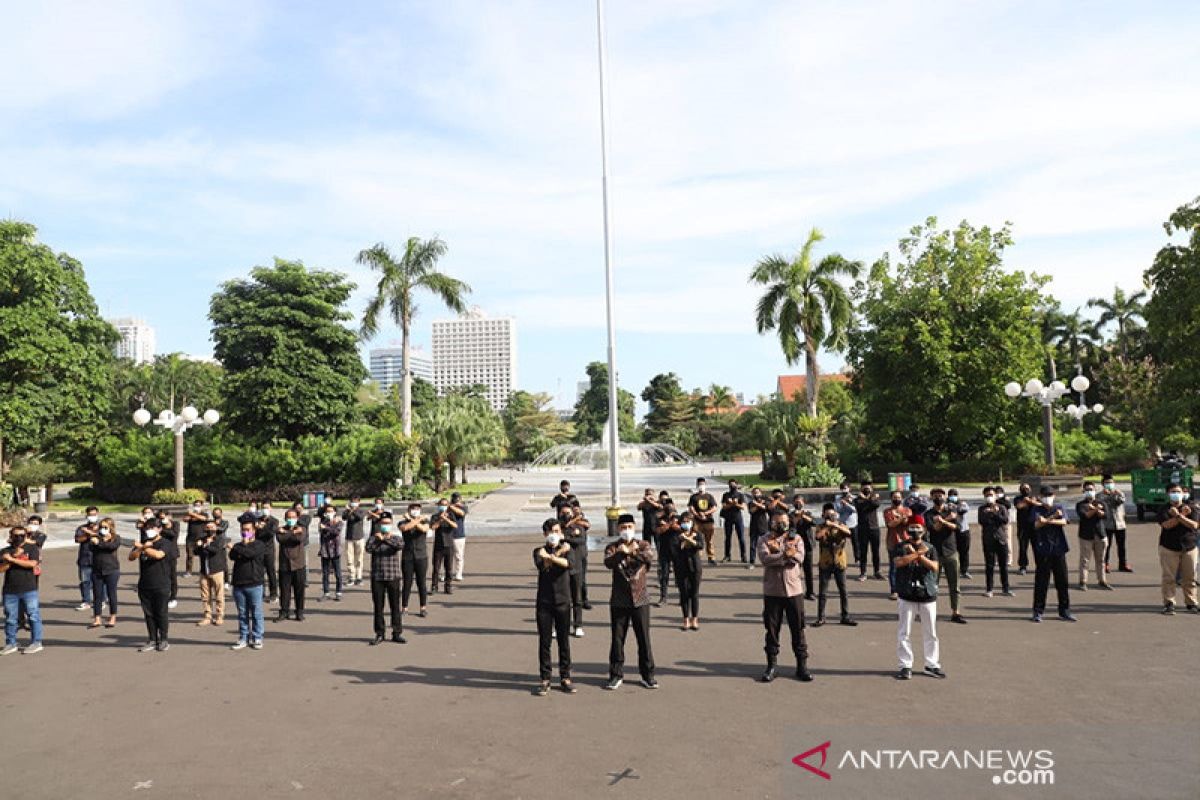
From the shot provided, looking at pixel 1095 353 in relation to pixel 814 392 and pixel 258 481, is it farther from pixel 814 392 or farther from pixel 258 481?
pixel 258 481

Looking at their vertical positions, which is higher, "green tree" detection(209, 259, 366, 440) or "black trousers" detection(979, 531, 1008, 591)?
"green tree" detection(209, 259, 366, 440)

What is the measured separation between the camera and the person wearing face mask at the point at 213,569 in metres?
12.7

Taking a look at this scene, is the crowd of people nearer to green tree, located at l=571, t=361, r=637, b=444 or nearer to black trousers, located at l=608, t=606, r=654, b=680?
black trousers, located at l=608, t=606, r=654, b=680

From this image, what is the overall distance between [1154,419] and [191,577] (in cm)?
3000

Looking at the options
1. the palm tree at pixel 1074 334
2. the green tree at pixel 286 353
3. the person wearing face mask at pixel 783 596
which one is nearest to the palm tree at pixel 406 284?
the green tree at pixel 286 353

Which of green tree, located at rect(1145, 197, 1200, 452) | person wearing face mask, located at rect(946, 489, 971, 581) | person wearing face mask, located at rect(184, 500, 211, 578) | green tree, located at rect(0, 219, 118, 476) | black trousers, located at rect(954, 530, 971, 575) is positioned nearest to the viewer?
person wearing face mask, located at rect(946, 489, 971, 581)

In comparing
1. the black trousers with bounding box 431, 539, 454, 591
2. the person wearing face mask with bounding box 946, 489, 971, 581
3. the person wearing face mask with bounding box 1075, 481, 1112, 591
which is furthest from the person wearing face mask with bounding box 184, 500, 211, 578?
the person wearing face mask with bounding box 1075, 481, 1112, 591

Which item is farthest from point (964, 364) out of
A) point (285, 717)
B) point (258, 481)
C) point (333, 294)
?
point (285, 717)

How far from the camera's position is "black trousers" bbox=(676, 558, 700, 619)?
11.5 meters

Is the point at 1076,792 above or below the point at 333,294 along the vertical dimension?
below

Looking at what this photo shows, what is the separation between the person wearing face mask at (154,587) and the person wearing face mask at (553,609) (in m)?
5.66

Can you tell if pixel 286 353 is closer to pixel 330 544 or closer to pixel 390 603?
pixel 330 544

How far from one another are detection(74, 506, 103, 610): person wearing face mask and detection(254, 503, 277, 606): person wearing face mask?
2.51 metres

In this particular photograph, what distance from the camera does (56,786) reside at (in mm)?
6594
